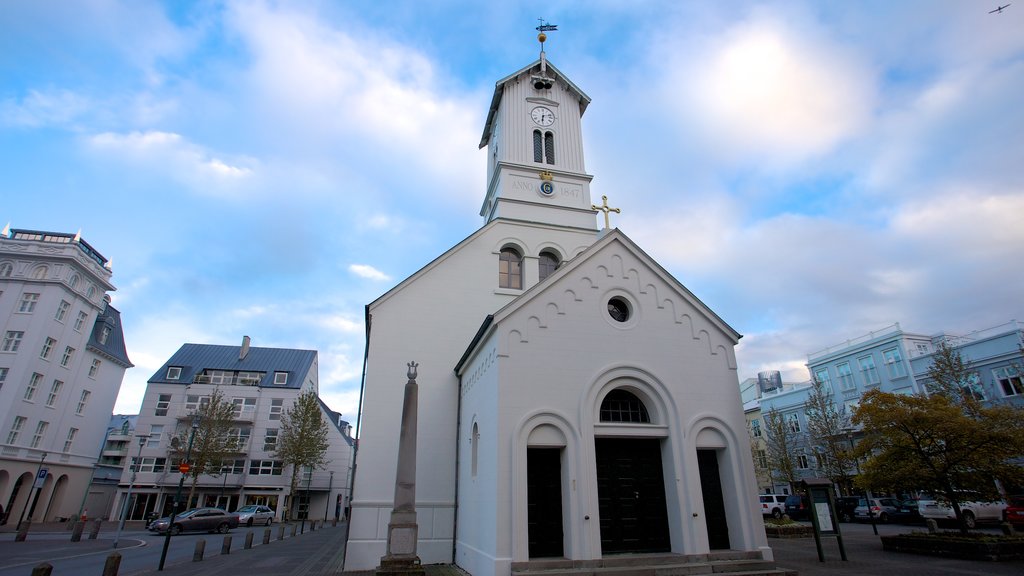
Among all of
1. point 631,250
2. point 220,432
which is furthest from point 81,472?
point 631,250

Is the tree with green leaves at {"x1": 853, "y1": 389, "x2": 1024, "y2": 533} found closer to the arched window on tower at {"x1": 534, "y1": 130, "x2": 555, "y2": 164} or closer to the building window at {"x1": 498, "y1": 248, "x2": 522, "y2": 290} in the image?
the building window at {"x1": 498, "y1": 248, "x2": 522, "y2": 290}

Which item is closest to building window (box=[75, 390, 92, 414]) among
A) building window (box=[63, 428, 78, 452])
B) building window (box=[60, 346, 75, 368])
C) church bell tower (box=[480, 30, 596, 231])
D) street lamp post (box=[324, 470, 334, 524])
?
building window (box=[63, 428, 78, 452])

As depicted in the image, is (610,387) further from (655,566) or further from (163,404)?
(163,404)

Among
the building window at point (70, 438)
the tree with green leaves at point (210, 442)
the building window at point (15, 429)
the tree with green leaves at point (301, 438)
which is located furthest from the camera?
the tree with green leaves at point (301, 438)

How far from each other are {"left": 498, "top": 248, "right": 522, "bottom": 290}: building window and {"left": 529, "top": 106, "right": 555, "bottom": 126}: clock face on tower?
7.54m

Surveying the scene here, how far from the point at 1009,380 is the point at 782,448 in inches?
536

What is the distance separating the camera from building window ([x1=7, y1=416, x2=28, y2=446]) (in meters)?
33.7

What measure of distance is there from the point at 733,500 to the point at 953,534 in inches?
308

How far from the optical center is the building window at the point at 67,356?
1501 inches

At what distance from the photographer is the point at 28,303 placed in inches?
1428

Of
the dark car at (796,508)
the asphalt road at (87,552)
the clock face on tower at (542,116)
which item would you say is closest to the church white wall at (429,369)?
the clock face on tower at (542,116)

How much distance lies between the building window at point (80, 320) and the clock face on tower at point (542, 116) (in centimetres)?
4088

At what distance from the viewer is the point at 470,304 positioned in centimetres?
1834

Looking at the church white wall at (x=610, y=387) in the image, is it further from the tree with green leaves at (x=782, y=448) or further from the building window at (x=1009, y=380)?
the building window at (x=1009, y=380)
